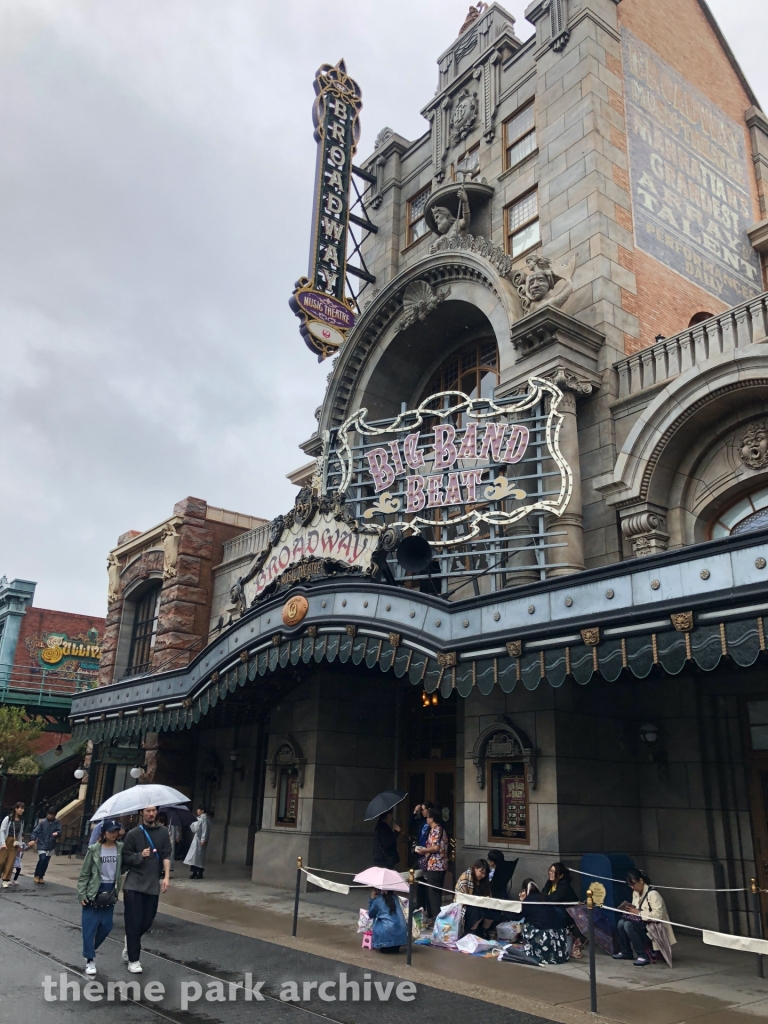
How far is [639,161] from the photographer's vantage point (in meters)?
19.6

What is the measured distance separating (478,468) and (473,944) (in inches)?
318

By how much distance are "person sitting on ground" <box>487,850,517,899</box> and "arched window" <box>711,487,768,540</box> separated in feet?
21.7

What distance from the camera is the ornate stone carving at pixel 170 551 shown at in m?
27.4

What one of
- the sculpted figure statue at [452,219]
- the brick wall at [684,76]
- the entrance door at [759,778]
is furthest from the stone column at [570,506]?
the sculpted figure statue at [452,219]

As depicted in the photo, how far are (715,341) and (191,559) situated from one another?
1817 cm

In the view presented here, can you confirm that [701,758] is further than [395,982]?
Yes

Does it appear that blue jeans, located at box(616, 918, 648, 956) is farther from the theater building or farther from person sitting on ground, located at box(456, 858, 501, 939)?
the theater building

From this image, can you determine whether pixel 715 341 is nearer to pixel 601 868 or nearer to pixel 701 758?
pixel 701 758

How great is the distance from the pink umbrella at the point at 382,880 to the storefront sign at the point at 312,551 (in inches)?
223

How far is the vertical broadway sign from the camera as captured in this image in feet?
74.1

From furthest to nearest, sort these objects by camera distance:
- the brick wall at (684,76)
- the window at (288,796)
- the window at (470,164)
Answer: the window at (470,164)
the window at (288,796)
the brick wall at (684,76)

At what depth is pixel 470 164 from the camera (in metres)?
22.4

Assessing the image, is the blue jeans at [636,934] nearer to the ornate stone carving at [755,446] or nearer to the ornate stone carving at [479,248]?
the ornate stone carving at [755,446]

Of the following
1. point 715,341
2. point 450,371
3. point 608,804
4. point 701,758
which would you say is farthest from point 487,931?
point 450,371
